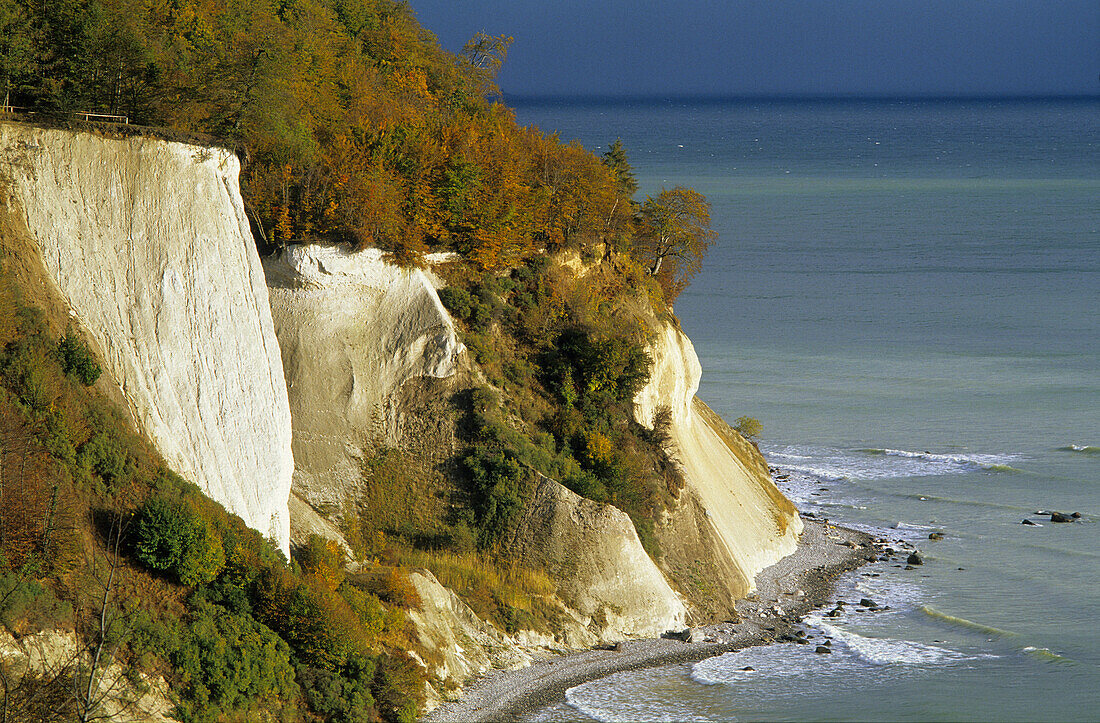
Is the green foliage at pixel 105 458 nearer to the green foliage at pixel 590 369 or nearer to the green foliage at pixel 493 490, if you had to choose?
the green foliage at pixel 493 490

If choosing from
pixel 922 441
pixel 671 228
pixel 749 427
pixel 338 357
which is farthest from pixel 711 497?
pixel 922 441

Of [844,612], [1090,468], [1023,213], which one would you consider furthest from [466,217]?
[1023,213]

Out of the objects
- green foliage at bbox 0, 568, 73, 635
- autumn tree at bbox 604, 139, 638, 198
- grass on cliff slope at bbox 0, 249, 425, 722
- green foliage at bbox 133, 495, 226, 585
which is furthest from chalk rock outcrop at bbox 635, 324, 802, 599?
green foliage at bbox 0, 568, 73, 635

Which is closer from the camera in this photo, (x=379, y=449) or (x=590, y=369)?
(x=379, y=449)

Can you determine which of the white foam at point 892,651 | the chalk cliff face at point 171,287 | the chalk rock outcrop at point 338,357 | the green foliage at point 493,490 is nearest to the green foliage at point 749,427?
the white foam at point 892,651

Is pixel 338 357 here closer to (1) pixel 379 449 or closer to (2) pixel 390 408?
(2) pixel 390 408

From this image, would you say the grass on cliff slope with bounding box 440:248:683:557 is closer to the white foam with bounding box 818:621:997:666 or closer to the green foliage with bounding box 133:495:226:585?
the white foam with bounding box 818:621:997:666
